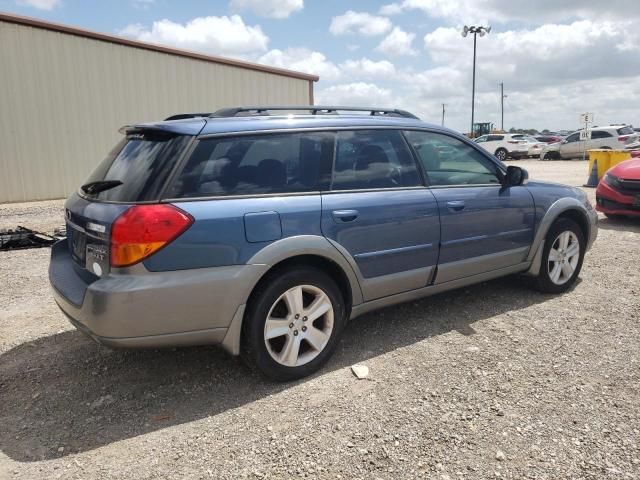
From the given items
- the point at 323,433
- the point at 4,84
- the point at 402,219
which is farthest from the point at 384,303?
the point at 4,84

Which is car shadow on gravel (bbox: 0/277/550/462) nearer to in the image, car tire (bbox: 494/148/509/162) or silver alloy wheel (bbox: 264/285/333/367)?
silver alloy wheel (bbox: 264/285/333/367)

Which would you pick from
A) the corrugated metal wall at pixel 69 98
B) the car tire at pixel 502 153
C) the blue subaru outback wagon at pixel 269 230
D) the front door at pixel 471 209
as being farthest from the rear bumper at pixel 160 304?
the car tire at pixel 502 153

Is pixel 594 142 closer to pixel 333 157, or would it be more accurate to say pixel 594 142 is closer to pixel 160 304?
pixel 333 157

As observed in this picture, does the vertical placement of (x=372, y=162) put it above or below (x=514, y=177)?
above

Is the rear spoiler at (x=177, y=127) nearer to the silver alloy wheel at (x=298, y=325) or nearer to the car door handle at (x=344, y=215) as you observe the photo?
the car door handle at (x=344, y=215)

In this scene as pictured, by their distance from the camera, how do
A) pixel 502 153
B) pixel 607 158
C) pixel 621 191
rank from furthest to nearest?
pixel 502 153, pixel 607 158, pixel 621 191

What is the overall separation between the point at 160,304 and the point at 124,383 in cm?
87

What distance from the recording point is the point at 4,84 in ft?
36.2

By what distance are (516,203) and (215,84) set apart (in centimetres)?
1206

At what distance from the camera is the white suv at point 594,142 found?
25484mm

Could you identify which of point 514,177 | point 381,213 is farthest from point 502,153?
point 381,213

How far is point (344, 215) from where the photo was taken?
324cm

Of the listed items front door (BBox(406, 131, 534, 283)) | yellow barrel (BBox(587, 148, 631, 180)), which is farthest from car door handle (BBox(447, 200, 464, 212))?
yellow barrel (BBox(587, 148, 631, 180))

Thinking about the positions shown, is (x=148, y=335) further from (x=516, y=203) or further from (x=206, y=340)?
(x=516, y=203)
